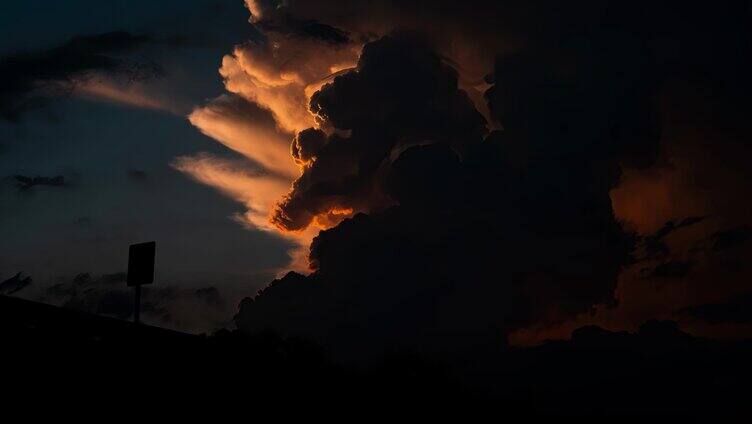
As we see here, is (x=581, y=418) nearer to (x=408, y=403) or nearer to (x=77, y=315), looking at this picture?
(x=408, y=403)

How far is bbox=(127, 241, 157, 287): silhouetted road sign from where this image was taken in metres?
10.1

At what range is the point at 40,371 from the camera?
10.6 m

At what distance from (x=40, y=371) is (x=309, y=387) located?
5.71 meters

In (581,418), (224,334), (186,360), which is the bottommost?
(581,418)

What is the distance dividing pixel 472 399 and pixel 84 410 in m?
11.3

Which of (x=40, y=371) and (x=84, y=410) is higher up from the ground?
(x=40, y=371)

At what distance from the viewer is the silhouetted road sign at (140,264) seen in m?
10.1

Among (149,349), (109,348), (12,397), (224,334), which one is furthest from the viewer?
(224,334)

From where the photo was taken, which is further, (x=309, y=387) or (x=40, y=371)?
(x=309, y=387)

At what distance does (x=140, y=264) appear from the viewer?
10.1 metres

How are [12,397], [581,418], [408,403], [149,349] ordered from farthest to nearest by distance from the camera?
[581,418]
[408,403]
[149,349]
[12,397]

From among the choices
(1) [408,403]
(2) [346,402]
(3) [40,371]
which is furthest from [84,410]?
(1) [408,403]

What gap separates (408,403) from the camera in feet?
50.2

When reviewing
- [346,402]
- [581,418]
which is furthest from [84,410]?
[581,418]
